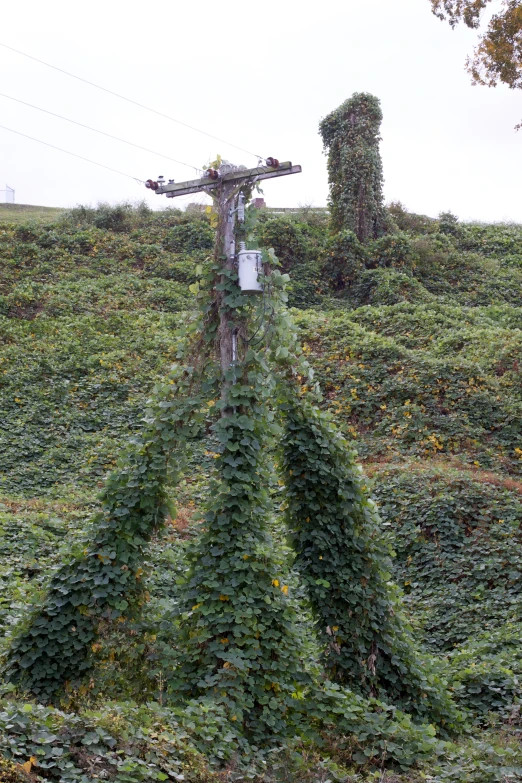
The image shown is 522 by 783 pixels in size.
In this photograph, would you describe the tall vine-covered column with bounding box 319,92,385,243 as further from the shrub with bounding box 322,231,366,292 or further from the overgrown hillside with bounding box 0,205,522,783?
the shrub with bounding box 322,231,366,292

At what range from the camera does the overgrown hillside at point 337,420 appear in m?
4.35

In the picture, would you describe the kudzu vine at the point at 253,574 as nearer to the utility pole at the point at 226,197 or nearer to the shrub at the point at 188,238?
the utility pole at the point at 226,197

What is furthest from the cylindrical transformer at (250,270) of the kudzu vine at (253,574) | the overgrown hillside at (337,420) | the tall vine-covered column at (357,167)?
the tall vine-covered column at (357,167)

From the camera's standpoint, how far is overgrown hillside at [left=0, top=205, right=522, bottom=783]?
4.35 meters

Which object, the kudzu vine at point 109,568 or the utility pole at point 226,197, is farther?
the utility pole at point 226,197

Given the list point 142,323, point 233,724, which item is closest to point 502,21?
point 142,323

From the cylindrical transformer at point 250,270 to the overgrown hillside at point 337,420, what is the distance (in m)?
0.46

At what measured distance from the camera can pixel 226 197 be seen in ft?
19.0

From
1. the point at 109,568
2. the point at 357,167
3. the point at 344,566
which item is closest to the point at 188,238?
the point at 357,167

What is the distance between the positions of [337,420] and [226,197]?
25.2 feet

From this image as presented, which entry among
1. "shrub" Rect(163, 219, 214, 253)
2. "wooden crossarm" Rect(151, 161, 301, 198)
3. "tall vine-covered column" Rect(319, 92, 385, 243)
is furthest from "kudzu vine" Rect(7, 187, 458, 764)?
"tall vine-covered column" Rect(319, 92, 385, 243)

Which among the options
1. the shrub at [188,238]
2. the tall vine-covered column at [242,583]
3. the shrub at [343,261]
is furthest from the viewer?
the shrub at [188,238]

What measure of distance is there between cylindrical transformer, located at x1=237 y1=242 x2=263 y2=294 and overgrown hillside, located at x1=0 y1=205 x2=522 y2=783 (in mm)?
460

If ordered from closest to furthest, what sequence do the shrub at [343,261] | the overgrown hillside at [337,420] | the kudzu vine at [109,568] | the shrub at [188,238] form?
the overgrown hillside at [337,420] → the kudzu vine at [109,568] → the shrub at [343,261] → the shrub at [188,238]
